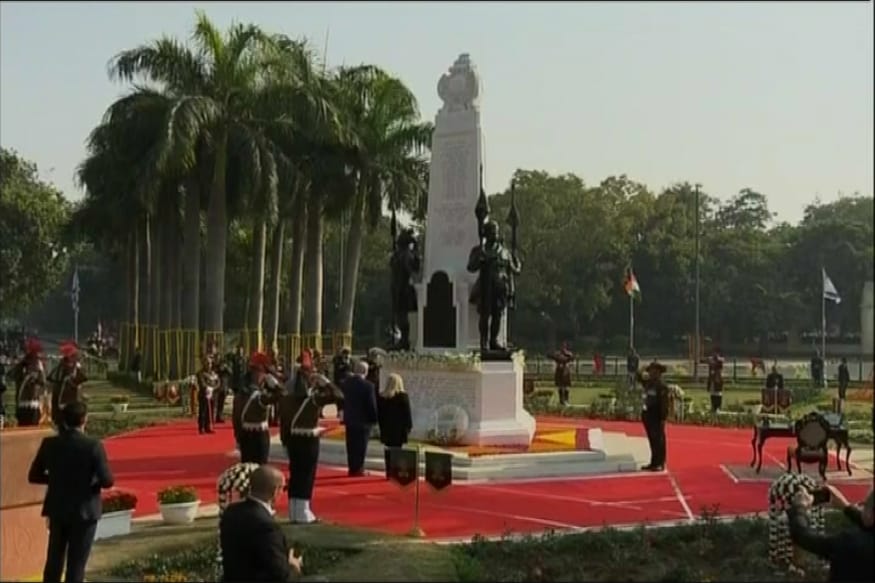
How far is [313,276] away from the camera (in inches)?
1695

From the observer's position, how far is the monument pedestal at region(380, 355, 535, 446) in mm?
20641

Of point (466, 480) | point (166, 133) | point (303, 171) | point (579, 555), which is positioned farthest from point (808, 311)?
point (579, 555)

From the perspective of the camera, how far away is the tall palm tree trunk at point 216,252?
37.9 meters

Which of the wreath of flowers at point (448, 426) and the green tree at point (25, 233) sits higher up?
the green tree at point (25, 233)

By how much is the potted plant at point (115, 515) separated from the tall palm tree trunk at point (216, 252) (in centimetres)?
2579

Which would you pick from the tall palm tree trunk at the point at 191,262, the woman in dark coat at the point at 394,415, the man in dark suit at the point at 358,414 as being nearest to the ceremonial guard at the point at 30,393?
the man in dark suit at the point at 358,414

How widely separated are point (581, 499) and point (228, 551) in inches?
374

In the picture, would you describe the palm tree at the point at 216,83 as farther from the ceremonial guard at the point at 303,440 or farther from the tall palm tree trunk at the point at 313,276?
the ceremonial guard at the point at 303,440

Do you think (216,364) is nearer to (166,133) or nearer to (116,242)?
(166,133)

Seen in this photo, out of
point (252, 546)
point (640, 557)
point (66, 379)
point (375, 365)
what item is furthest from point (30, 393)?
point (252, 546)

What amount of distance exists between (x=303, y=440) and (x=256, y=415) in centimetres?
99

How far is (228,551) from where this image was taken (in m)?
6.93

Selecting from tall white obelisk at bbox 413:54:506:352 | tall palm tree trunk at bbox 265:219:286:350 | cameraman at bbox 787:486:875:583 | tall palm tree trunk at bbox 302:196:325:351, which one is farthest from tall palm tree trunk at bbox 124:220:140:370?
cameraman at bbox 787:486:875:583

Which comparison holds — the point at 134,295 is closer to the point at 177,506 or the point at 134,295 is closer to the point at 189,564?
the point at 177,506
